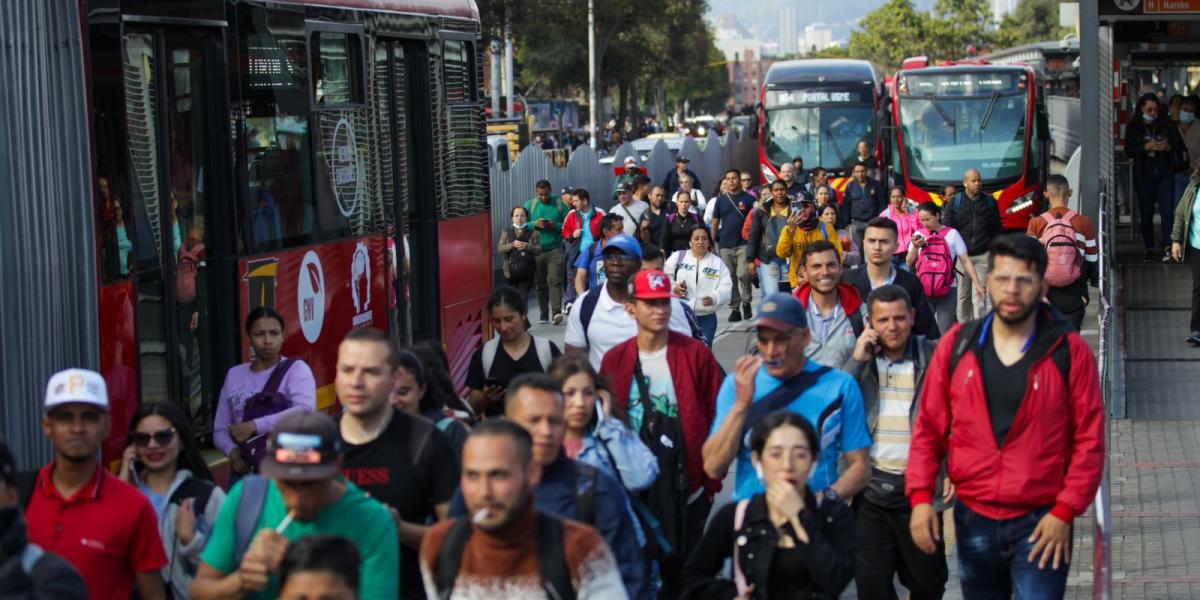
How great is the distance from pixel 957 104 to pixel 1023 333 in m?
24.5

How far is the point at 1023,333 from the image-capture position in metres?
5.88

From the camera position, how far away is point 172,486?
19.4 ft

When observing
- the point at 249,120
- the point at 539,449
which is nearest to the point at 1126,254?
the point at 249,120

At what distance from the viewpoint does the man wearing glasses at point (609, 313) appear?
8.20 m

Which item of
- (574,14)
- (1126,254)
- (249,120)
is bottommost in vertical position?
(1126,254)

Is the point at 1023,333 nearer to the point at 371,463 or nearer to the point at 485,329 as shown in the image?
the point at 371,463

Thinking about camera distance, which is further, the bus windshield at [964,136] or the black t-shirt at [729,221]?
the bus windshield at [964,136]

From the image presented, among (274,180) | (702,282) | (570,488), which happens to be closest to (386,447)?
(570,488)

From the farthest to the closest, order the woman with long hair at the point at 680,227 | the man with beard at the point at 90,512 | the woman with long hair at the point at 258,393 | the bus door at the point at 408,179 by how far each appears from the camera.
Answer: the woman with long hair at the point at 680,227
the bus door at the point at 408,179
the woman with long hair at the point at 258,393
the man with beard at the point at 90,512

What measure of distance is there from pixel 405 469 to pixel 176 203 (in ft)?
10.4

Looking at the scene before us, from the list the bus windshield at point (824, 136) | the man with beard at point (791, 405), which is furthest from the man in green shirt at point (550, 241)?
the bus windshield at point (824, 136)

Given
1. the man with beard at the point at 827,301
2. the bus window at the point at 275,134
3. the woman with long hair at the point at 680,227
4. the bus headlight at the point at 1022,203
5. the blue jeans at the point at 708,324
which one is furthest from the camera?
the bus headlight at the point at 1022,203

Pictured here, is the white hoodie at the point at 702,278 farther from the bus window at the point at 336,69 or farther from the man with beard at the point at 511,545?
the man with beard at the point at 511,545

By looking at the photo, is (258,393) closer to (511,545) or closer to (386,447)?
(386,447)
